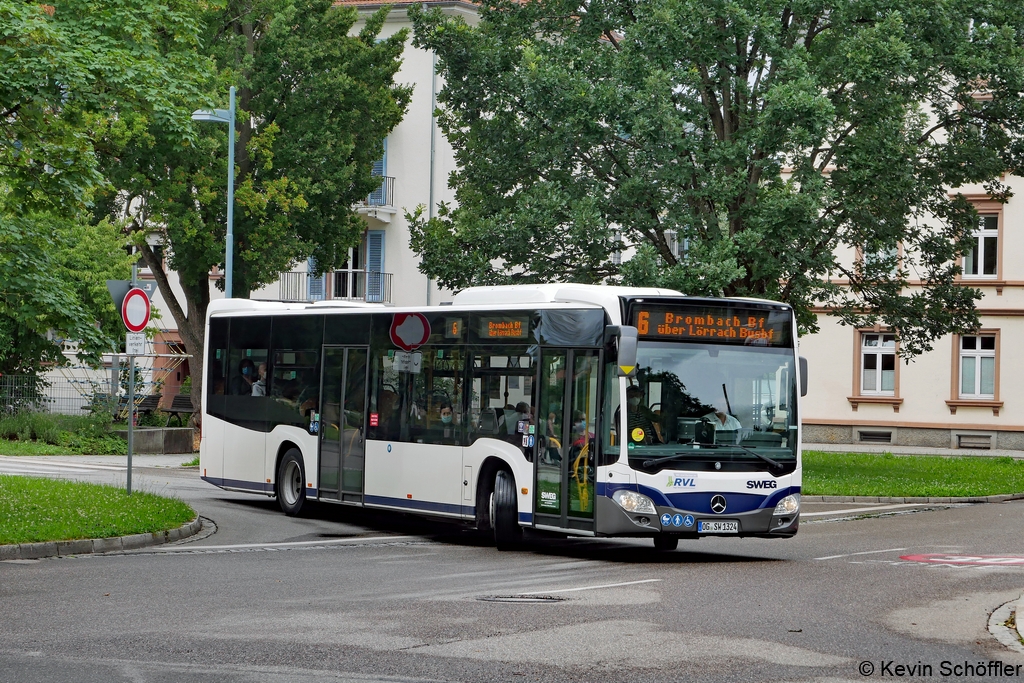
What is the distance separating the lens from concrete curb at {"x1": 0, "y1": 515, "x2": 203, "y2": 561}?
1423 cm

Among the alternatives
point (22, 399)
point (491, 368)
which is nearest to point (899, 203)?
point (491, 368)

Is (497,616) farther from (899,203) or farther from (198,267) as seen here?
(198,267)

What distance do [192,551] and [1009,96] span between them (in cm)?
1785

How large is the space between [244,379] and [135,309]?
2606mm

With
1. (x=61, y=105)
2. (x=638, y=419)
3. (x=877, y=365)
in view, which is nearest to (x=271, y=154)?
(x=61, y=105)

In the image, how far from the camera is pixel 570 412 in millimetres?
15039

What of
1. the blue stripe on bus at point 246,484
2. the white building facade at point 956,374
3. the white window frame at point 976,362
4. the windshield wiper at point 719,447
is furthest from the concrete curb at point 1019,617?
the white window frame at point 976,362

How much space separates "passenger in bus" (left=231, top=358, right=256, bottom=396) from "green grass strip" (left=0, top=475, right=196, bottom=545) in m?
2.27

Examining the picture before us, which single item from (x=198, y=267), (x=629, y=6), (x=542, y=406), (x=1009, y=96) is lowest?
(x=542, y=406)

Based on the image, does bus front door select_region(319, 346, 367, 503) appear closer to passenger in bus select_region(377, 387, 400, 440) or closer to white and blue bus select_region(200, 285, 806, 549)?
white and blue bus select_region(200, 285, 806, 549)

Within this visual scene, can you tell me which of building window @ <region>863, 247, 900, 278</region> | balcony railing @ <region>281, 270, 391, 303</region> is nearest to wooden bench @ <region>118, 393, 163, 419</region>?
balcony railing @ <region>281, 270, 391, 303</region>

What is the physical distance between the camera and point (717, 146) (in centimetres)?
2491

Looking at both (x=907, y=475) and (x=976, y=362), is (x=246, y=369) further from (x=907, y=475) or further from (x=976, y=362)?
(x=976, y=362)

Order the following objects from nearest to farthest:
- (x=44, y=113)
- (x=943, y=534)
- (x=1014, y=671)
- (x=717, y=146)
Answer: (x=1014, y=671) < (x=44, y=113) < (x=943, y=534) < (x=717, y=146)
